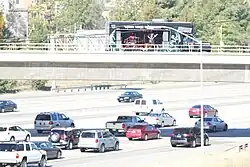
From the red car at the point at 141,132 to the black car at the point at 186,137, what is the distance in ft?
12.9

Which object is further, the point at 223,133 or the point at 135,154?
the point at 223,133

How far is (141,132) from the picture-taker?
5638 cm

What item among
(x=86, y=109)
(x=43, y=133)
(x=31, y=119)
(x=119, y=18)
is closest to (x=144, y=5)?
(x=119, y=18)

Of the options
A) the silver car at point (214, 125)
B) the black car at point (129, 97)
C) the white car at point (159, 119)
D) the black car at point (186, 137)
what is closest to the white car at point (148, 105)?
the white car at point (159, 119)

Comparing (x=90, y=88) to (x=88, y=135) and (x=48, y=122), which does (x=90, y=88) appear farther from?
(x=88, y=135)

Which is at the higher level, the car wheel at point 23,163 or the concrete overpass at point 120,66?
the concrete overpass at point 120,66

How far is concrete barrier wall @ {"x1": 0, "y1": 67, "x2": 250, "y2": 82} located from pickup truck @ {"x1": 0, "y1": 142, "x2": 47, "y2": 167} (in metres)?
12.4

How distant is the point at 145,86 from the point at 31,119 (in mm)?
44601

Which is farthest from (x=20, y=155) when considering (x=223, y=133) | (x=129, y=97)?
(x=129, y=97)

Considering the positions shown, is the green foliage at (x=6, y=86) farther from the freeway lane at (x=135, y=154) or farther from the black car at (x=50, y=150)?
the black car at (x=50, y=150)

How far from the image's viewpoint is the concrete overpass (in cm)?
5212

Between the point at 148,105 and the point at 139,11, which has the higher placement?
the point at 139,11

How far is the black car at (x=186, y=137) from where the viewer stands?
5244 cm

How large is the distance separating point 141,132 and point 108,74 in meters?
5.48
